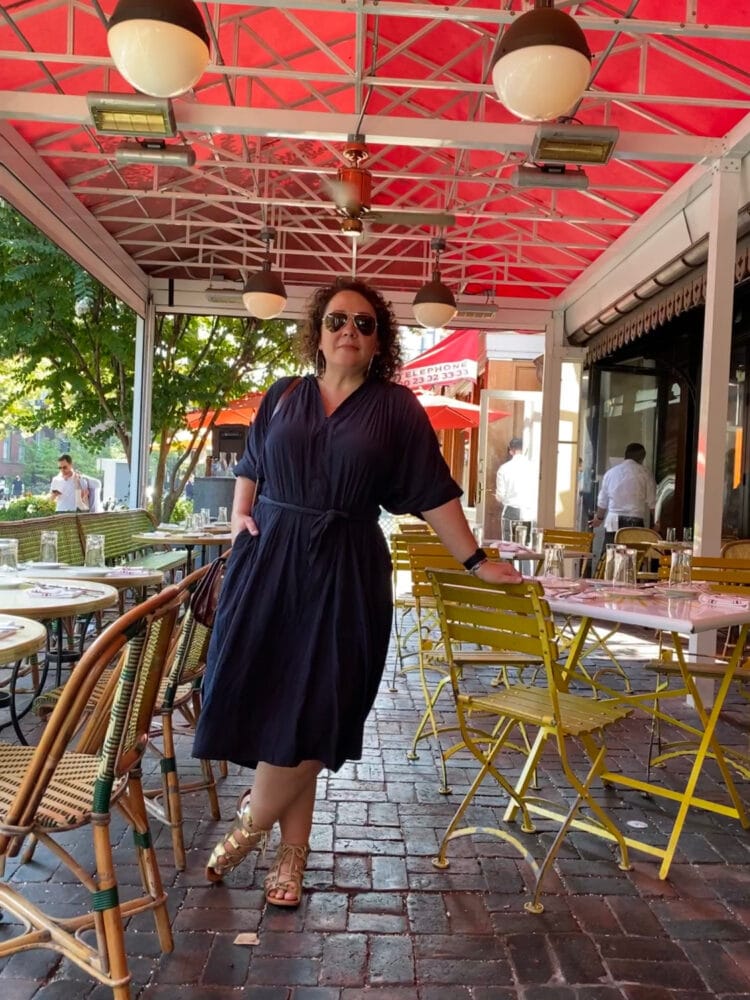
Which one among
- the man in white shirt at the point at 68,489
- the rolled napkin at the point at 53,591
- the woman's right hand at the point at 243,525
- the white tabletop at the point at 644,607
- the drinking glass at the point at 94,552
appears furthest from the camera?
the man in white shirt at the point at 68,489

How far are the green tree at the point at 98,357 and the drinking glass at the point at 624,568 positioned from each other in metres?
8.40

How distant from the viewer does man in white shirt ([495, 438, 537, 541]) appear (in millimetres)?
11453

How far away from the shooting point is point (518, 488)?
37.9 feet

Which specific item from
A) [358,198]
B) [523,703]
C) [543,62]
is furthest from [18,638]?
[358,198]

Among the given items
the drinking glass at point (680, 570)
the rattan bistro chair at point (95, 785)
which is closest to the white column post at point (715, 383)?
the drinking glass at point (680, 570)

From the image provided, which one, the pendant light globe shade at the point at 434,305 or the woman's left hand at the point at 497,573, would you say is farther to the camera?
the pendant light globe shade at the point at 434,305

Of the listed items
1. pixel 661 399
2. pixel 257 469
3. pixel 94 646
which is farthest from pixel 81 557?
pixel 661 399

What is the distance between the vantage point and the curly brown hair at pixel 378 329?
2.78 metres

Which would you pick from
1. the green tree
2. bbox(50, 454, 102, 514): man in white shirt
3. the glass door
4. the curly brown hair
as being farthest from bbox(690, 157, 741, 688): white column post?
bbox(50, 454, 102, 514): man in white shirt

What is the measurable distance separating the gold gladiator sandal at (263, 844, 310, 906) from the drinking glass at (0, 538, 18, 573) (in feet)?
6.32

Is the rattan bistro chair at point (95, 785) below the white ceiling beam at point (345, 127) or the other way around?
below

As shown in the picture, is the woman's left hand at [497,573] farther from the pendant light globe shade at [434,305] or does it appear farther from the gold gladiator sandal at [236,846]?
the pendant light globe shade at [434,305]

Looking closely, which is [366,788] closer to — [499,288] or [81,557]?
[81,557]

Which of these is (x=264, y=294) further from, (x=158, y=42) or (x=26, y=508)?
(x=26, y=508)
